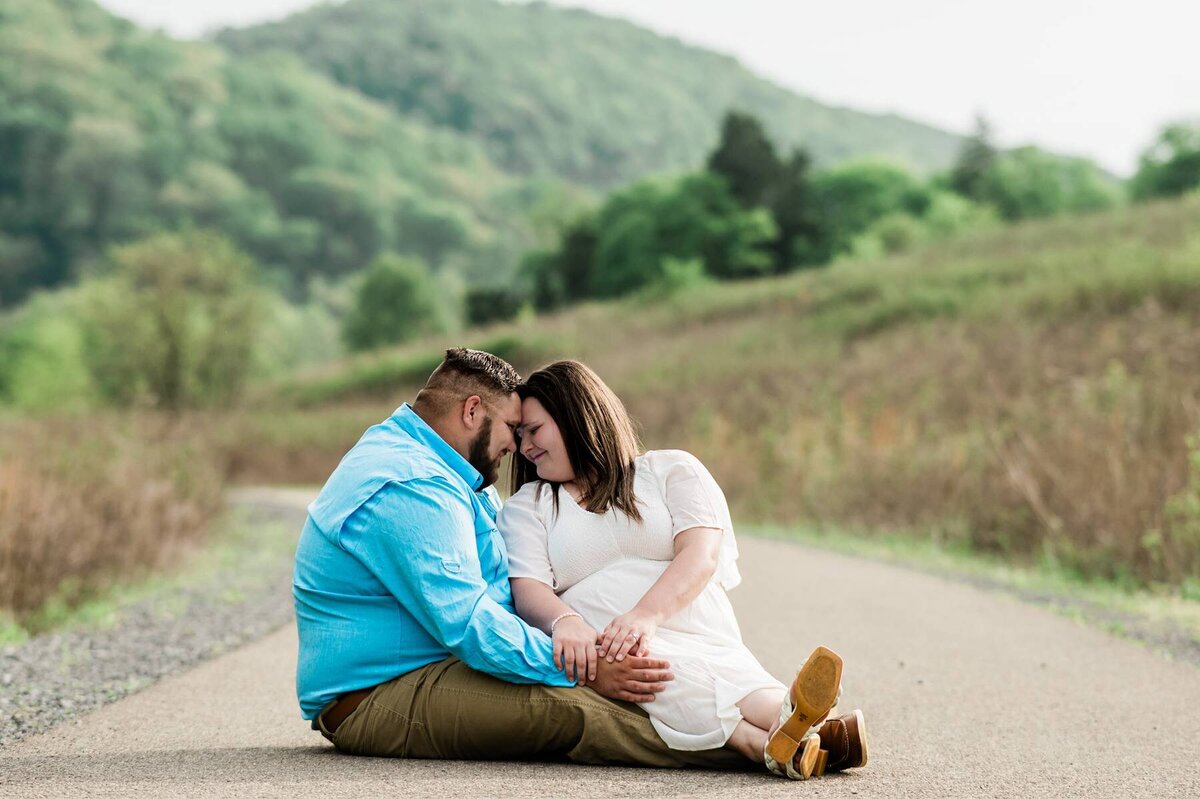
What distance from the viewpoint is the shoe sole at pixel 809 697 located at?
3.71 m

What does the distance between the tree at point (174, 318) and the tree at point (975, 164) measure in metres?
54.0

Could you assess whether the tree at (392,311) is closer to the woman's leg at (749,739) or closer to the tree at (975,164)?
the tree at (975,164)

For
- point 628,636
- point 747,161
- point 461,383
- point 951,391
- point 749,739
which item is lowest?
point 951,391

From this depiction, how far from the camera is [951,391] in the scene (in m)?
18.9

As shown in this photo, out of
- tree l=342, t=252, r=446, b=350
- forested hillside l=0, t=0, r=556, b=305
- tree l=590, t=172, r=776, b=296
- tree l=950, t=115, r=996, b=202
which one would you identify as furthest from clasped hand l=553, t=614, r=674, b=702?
forested hillside l=0, t=0, r=556, b=305

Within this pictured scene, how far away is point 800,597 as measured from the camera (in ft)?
30.3

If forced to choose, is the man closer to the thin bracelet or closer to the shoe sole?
the thin bracelet

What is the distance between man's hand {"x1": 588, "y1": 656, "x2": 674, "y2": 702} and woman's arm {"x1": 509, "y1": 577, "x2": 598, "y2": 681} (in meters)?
0.05

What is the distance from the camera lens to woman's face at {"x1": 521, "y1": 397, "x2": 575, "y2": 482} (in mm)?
4535

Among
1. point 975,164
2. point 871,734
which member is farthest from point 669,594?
point 975,164

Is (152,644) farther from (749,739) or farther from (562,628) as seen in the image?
(749,739)

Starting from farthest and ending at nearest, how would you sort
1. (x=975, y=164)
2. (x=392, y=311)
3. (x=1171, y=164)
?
(x=392, y=311) < (x=975, y=164) < (x=1171, y=164)

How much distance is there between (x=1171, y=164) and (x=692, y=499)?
244 feet

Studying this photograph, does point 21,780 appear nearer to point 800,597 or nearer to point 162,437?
point 800,597
